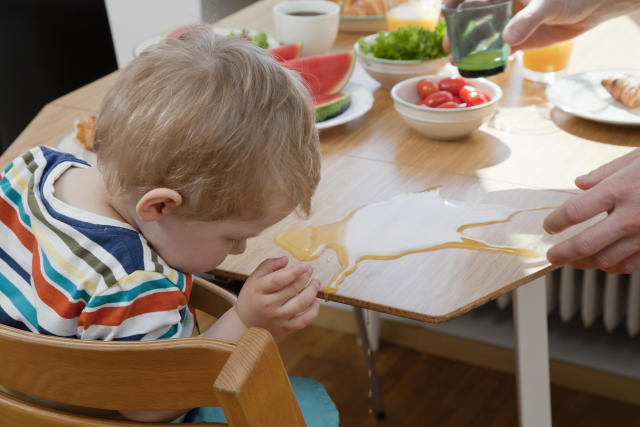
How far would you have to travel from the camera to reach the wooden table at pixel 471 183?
1.12 metres

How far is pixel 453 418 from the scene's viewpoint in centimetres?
223

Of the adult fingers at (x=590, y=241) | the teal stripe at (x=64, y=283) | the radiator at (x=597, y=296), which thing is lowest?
the radiator at (x=597, y=296)

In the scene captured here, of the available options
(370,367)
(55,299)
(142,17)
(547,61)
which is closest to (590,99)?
(547,61)

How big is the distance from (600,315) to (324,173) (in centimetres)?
132

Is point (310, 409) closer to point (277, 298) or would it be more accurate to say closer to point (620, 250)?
point (277, 298)

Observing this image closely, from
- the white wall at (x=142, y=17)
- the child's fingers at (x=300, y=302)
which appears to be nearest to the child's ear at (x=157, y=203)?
the child's fingers at (x=300, y=302)

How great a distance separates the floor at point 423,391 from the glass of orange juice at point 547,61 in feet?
3.37

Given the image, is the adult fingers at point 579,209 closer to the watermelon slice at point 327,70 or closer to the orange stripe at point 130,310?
the orange stripe at point 130,310

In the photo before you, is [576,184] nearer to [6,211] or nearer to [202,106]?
[202,106]

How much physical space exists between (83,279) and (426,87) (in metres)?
0.90

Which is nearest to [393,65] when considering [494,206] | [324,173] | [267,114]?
[324,173]

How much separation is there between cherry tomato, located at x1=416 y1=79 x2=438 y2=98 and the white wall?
9.31 feet

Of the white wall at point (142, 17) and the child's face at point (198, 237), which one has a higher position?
the child's face at point (198, 237)

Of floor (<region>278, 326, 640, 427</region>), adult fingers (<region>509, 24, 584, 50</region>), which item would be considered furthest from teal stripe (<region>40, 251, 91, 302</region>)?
floor (<region>278, 326, 640, 427</region>)
